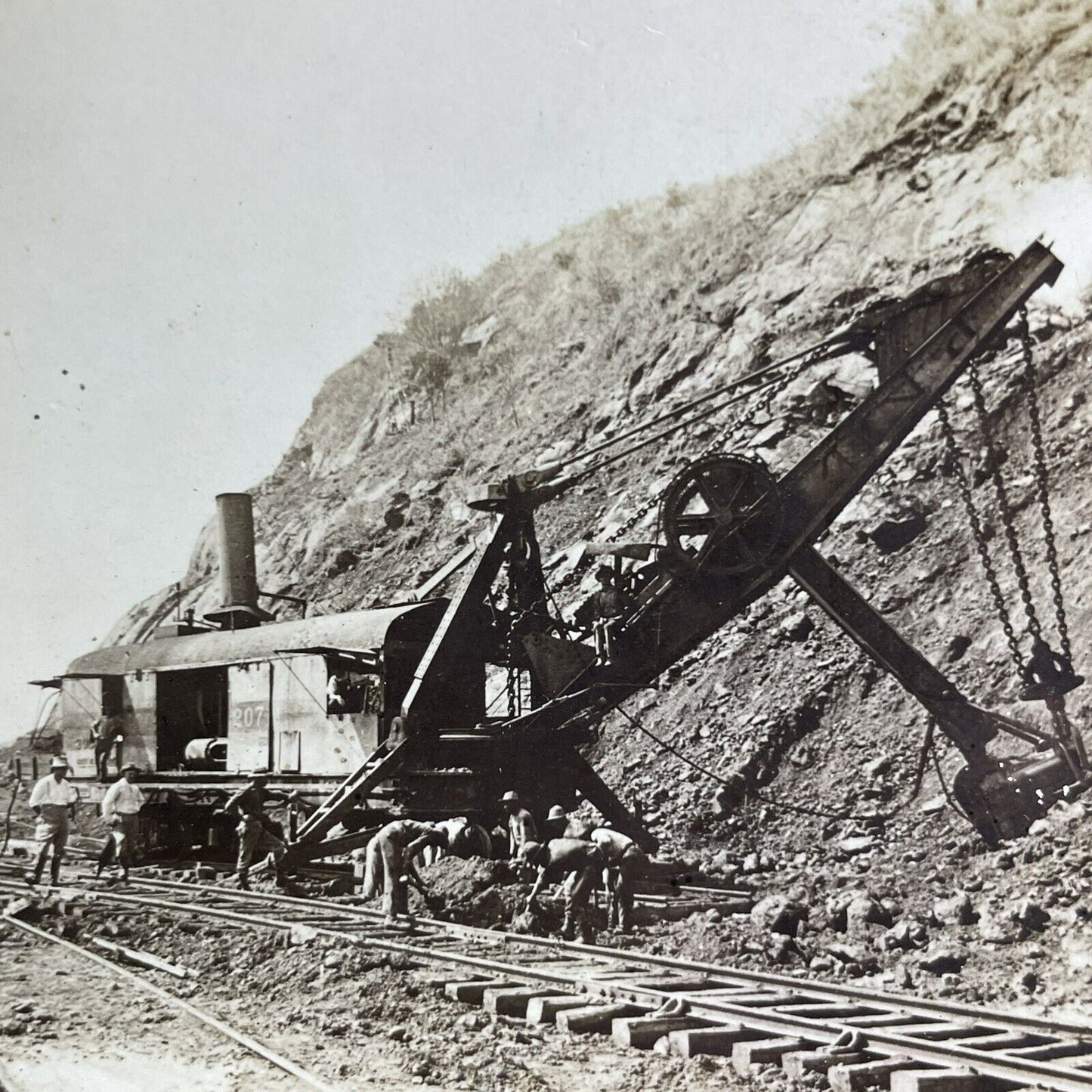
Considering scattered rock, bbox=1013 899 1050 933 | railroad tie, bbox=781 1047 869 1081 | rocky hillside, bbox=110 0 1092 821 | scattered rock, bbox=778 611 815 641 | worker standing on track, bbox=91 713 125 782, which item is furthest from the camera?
worker standing on track, bbox=91 713 125 782

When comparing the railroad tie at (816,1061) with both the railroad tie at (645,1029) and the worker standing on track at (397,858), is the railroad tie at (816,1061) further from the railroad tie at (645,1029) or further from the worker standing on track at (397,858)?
the worker standing on track at (397,858)

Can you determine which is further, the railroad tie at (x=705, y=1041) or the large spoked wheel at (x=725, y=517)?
the large spoked wheel at (x=725, y=517)

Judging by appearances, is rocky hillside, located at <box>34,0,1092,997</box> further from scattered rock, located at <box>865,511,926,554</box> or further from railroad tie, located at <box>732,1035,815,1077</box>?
railroad tie, located at <box>732,1035,815,1077</box>

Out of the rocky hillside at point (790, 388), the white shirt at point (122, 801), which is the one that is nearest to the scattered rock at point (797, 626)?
the rocky hillside at point (790, 388)

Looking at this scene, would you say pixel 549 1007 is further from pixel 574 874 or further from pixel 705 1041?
pixel 574 874

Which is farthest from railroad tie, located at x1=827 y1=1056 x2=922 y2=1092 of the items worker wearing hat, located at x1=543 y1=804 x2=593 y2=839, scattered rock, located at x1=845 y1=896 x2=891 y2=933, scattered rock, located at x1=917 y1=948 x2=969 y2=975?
worker wearing hat, located at x1=543 y1=804 x2=593 y2=839

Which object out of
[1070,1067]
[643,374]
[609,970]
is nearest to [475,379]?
[643,374]

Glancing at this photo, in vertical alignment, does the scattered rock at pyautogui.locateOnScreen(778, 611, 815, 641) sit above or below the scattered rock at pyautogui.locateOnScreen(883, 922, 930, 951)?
above
